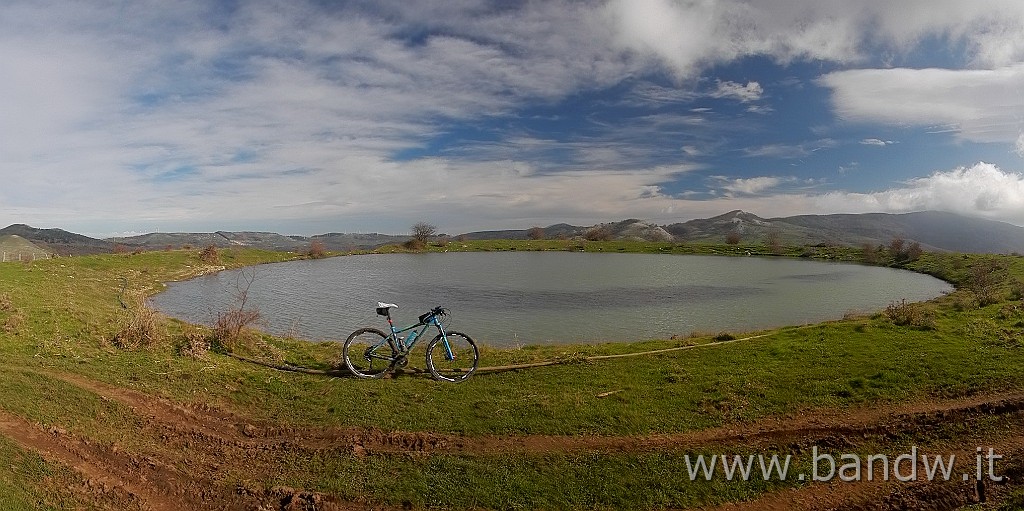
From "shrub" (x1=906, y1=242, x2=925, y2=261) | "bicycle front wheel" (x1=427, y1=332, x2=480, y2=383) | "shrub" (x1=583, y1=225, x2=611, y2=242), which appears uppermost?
"shrub" (x1=583, y1=225, x2=611, y2=242)

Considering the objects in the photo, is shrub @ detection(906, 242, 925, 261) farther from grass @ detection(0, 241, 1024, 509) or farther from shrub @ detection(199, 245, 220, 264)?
shrub @ detection(199, 245, 220, 264)

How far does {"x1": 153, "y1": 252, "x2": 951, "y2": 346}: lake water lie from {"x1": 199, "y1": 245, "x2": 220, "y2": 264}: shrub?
8.30 m

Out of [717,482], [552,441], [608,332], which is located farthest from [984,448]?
[608,332]

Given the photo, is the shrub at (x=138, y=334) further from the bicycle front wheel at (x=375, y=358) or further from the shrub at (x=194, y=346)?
the bicycle front wheel at (x=375, y=358)

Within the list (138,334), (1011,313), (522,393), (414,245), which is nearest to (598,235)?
(414,245)

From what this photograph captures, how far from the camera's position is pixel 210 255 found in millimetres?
66875

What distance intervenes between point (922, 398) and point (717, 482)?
669cm

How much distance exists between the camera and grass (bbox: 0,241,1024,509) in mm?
7555

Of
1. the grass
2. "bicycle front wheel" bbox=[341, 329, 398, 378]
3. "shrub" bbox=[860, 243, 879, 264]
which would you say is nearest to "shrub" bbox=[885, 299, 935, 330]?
the grass

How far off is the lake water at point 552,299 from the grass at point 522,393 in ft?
17.2

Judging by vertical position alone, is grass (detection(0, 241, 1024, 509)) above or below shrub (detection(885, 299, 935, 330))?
below

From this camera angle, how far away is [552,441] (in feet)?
29.7

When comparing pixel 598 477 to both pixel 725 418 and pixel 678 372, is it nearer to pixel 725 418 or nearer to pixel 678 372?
pixel 725 418

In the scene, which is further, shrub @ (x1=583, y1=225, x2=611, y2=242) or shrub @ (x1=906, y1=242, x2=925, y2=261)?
shrub @ (x1=583, y1=225, x2=611, y2=242)
